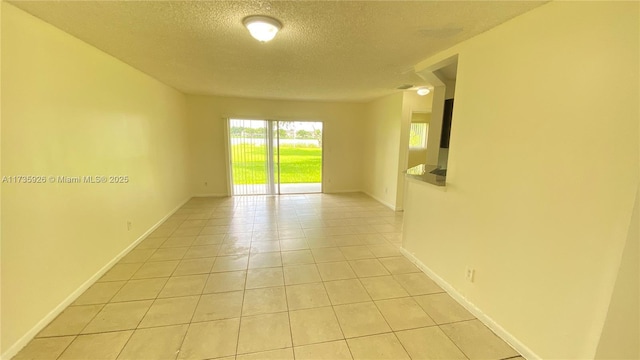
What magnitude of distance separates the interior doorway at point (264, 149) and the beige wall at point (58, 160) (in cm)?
256

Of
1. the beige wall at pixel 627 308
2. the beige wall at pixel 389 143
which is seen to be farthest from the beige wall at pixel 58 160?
the beige wall at pixel 389 143

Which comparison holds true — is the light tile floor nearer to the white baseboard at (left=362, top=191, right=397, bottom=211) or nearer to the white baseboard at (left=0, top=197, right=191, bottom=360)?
the white baseboard at (left=0, top=197, right=191, bottom=360)

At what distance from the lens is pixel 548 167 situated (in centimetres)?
150

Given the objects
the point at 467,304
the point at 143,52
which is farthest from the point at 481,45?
the point at 143,52

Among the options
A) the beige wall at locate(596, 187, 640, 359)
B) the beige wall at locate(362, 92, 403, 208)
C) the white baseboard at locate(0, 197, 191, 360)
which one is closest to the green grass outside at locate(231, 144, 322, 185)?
the beige wall at locate(362, 92, 403, 208)

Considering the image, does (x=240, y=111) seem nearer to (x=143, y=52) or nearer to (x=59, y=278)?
(x=143, y=52)

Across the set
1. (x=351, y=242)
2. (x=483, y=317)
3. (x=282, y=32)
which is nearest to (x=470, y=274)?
(x=483, y=317)

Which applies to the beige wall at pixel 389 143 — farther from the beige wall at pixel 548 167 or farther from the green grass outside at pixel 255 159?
the beige wall at pixel 548 167

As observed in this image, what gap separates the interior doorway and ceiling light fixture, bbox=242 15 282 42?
13.1 ft

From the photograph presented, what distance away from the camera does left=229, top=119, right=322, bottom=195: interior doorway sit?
18.9 ft

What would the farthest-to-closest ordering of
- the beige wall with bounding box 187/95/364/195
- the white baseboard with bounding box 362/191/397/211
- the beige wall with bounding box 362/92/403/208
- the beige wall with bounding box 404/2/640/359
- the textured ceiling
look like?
the beige wall with bounding box 187/95/364/195 → the white baseboard with bounding box 362/191/397/211 → the beige wall with bounding box 362/92/403/208 → the textured ceiling → the beige wall with bounding box 404/2/640/359

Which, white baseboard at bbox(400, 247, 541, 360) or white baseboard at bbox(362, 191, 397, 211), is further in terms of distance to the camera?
white baseboard at bbox(362, 191, 397, 211)

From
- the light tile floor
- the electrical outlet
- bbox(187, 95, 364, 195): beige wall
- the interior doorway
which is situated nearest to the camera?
the light tile floor

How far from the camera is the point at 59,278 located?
6.50 ft
